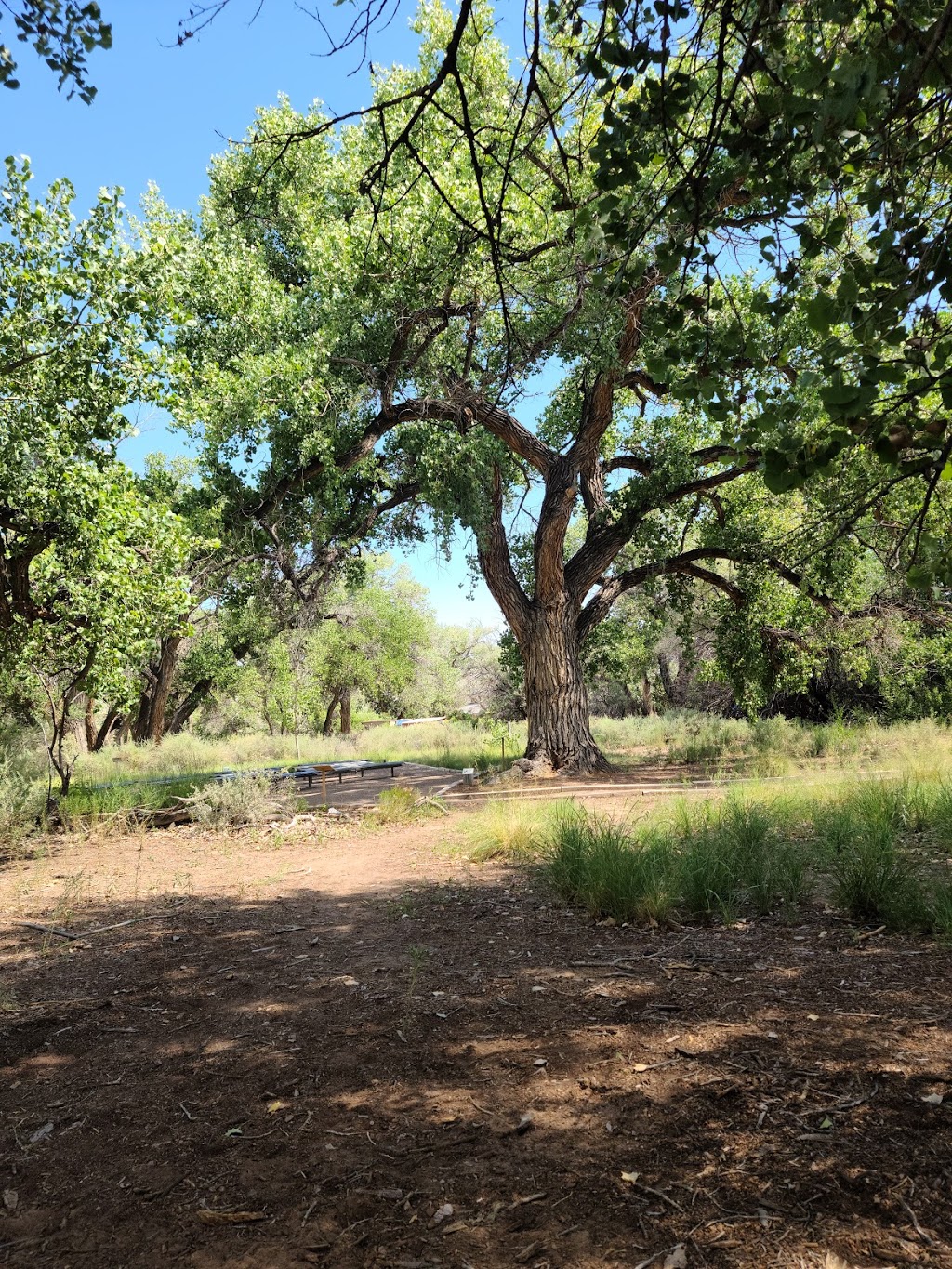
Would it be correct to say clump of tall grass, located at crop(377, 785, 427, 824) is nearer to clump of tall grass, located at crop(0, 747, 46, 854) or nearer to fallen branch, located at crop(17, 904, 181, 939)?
fallen branch, located at crop(17, 904, 181, 939)

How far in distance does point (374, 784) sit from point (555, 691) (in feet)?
14.1

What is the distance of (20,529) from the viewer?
299 inches

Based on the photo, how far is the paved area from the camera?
11891mm

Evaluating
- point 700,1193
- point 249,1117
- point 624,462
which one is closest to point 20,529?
point 249,1117

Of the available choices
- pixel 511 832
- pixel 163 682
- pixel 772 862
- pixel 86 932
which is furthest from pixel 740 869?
pixel 163 682

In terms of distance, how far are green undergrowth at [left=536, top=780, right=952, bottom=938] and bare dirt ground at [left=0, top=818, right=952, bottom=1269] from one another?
9.4 inches

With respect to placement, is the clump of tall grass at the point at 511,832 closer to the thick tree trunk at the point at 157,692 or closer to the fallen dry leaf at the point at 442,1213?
the fallen dry leaf at the point at 442,1213

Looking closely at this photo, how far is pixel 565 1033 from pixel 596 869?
6.55 ft

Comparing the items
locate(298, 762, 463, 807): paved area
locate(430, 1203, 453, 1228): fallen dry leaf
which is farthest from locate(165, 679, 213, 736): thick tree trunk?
locate(430, 1203, 453, 1228): fallen dry leaf

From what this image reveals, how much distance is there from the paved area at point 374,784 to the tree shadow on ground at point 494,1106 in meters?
7.13

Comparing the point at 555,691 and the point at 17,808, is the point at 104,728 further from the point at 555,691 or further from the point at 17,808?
the point at 555,691

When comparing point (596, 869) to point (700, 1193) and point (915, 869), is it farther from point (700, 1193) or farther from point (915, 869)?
point (700, 1193)

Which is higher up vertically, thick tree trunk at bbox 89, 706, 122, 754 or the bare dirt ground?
thick tree trunk at bbox 89, 706, 122, 754

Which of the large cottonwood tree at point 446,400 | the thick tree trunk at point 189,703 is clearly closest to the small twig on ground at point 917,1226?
the large cottonwood tree at point 446,400
